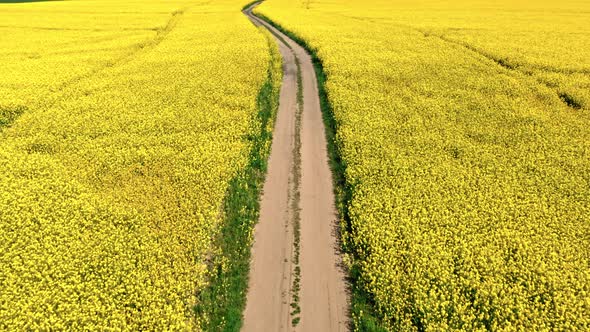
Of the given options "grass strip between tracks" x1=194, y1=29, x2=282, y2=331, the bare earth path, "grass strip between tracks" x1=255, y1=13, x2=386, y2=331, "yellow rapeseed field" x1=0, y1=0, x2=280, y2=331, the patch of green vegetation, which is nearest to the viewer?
"grass strip between tracks" x1=255, y1=13, x2=386, y2=331

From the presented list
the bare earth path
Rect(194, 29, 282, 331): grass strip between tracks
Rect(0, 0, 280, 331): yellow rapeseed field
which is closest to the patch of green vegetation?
Rect(0, 0, 280, 331): yellow rapeseed field

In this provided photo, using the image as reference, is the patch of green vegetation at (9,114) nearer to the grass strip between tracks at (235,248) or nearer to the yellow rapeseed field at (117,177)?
the yellow rapeseed field at (117,177)

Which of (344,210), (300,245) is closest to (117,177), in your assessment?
(300,245)

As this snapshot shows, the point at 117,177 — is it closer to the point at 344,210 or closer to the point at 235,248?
the point at 235,248

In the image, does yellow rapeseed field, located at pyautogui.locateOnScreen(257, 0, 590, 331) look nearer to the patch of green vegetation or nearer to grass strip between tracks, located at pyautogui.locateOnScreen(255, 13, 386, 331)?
grass strip between tracks, located at pyautogui.locateOnScreen(255, 13, 386, 331)

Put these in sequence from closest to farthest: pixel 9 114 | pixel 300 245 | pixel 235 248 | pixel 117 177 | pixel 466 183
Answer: pixel 235 248
pixel 300 245
pixel 466 183
pixel 117 177
pixel 9 114

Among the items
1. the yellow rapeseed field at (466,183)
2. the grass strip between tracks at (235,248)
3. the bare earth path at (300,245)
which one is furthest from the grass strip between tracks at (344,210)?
the grass strip between tracks at (235,248)
